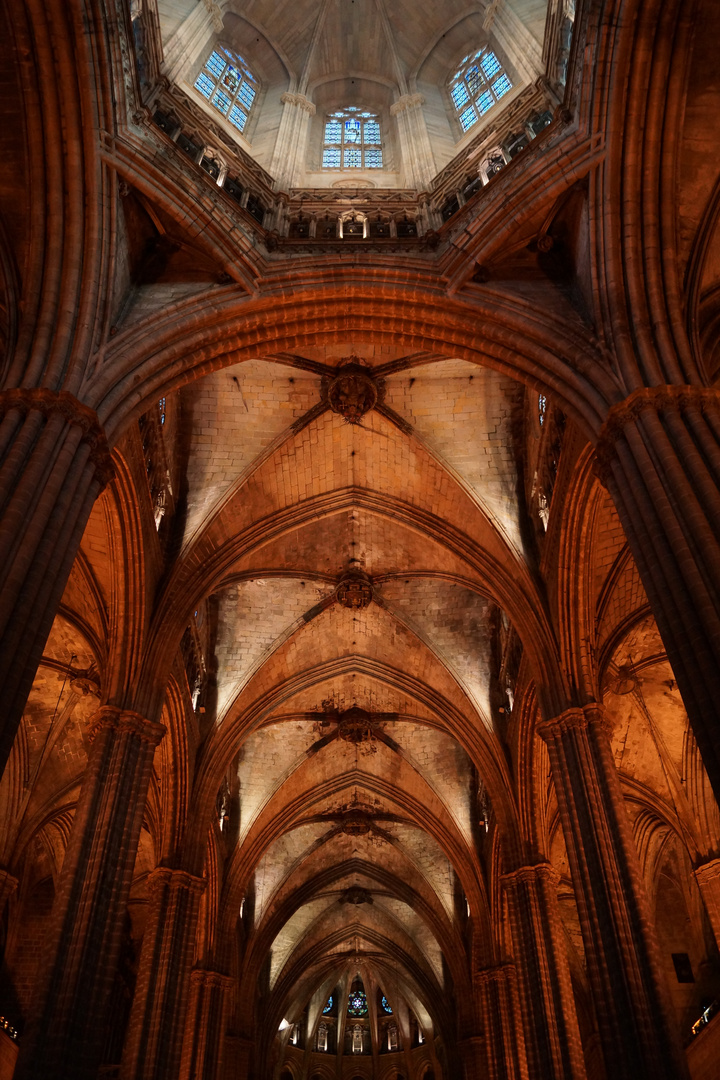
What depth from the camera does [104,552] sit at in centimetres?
1586

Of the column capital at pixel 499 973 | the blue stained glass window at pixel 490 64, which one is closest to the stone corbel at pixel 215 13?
the blue stained glass window at pixel 490 64

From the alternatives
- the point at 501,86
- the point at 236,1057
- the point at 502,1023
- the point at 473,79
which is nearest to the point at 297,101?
the point at 473,79

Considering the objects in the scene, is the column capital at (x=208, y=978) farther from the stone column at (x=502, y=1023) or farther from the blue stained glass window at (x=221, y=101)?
the blue stained glass window at (x=221, y=101)

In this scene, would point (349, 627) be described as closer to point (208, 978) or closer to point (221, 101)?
point (208, 978)

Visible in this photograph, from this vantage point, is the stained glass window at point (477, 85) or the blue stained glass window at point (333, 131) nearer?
the stained glass window at point (477, 85)

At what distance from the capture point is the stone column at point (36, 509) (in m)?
8.34

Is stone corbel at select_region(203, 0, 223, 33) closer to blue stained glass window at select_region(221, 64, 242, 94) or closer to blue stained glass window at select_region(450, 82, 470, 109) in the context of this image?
blue stained glass window at select_region(221, 64, 242, 94)

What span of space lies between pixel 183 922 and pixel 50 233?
41.0 ft

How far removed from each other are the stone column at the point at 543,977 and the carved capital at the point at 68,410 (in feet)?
37.0

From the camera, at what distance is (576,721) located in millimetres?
13938

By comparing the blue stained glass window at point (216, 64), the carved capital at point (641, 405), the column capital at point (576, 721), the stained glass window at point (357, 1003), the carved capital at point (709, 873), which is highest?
the blue stained glass window at point (216, 64)

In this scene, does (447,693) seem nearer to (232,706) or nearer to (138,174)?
(232,706)

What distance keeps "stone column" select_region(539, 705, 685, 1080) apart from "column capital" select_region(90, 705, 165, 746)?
21.3 feet

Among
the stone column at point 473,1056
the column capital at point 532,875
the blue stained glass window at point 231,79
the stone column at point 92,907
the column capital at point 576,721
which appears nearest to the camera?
the stone column at point 92,907
